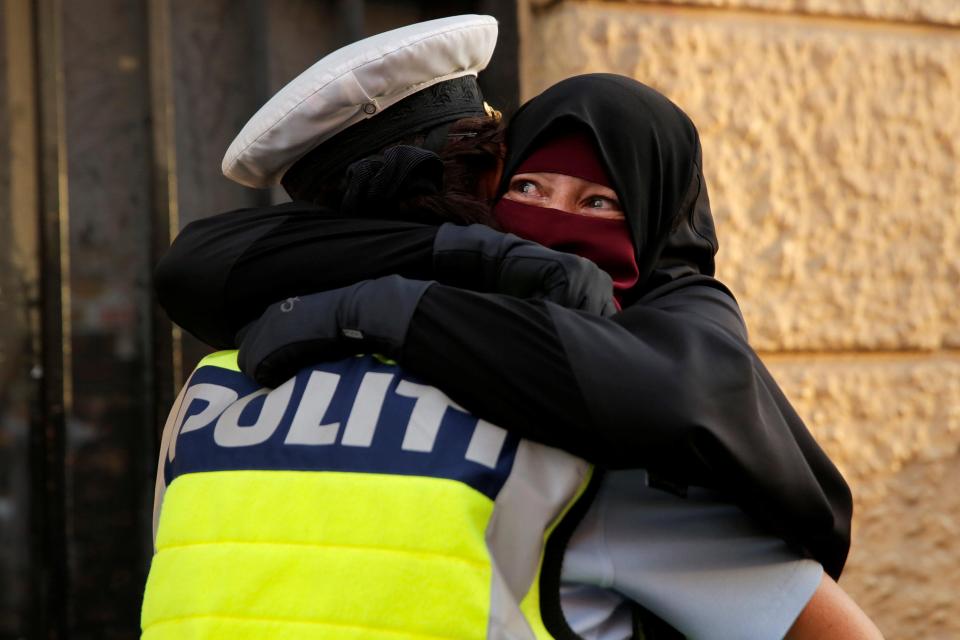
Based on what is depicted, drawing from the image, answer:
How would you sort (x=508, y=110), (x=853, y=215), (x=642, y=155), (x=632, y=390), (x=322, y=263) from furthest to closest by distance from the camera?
(x=853, y=215)
(x=508, y=110)
(x=642, y=155)
(x=322, y=263)
(x=632, y=390)

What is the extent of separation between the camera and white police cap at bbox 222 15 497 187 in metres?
1.46

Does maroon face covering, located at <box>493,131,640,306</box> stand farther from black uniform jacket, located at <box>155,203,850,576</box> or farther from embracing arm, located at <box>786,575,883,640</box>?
embracing arm, located at <box>786,575,883,640</box>

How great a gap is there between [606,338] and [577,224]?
31 centimetres

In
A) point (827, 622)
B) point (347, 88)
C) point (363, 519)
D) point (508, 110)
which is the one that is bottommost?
point (827, 622)

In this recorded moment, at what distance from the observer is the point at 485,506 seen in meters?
1.11

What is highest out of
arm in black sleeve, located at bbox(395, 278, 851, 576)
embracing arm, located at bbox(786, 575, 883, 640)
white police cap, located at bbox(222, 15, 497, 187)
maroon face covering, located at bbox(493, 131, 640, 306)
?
white police cap, located at bbox(222, 15, 497, 187)

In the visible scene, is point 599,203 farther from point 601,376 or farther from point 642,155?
point 601,376

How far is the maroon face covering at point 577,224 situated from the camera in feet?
4.66

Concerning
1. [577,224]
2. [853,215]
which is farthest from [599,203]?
[853,215]

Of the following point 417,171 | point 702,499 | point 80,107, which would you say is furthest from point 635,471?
point 80,107

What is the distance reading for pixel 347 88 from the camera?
1.45 metres

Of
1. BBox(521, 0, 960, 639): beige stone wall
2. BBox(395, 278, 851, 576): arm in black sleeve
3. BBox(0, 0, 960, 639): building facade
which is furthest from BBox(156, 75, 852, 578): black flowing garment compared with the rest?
BBox(521, 0, 960, 639): beige stone wall

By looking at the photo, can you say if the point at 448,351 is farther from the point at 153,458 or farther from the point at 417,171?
the point at 153,458

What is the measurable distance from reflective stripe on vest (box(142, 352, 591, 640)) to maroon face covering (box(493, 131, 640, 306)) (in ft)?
1.06
